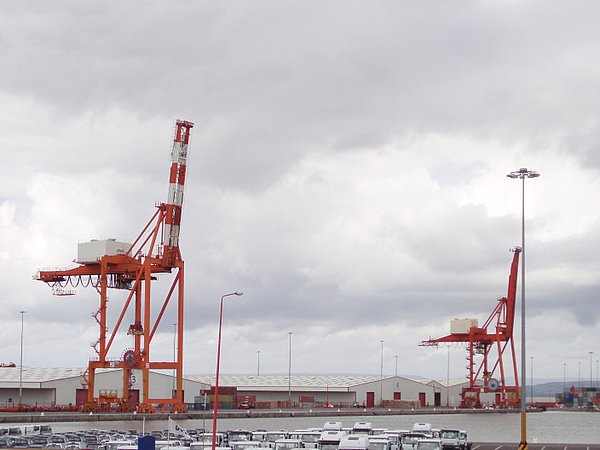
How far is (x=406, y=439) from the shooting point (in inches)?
1956

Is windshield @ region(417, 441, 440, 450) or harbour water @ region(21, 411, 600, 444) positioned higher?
windshield @ region(417, 441, 440, 450)

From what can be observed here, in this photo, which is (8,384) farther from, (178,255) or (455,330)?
(455,330)

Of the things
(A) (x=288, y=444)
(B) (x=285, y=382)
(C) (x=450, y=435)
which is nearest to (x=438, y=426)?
(C) (x=450, y=435)

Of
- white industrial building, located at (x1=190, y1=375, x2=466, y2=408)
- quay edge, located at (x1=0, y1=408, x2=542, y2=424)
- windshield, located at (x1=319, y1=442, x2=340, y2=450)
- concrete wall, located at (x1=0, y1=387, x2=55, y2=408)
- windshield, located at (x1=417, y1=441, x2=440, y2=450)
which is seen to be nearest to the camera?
windshield, located at (x1=319, y1=442, x2=340, y2=450)

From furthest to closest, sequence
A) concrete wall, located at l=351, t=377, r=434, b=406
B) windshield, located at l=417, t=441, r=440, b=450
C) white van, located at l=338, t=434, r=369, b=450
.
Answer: concrete wall, located at l=351, t=377, r=434, b=406
windshield, located at l=417, t=441, r=440, b=450
white van, located at l=338, t=434, r=369, b=450

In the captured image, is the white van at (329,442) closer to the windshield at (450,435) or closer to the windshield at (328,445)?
the windshield at (328,445)

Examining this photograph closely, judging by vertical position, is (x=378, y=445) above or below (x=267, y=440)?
above

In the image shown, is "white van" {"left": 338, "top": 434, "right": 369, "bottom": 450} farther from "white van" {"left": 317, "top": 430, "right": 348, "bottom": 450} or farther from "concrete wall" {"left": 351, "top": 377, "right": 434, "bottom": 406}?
"concrete wall" {"left": 351, "top": 377, "right": 434, "bottom": 406}

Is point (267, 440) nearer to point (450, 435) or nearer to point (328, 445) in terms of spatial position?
point (328, 445)

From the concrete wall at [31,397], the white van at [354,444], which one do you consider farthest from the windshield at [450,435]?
the concrete wall at [31,397]

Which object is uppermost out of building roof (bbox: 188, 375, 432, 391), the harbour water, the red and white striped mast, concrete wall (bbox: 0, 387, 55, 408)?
the red and white striped mast

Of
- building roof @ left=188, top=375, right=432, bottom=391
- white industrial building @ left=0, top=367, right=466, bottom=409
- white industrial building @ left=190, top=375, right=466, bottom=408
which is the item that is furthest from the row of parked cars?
building roof @ left=188, top=375, right=432, bottom=391

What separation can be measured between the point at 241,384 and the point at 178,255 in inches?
2269

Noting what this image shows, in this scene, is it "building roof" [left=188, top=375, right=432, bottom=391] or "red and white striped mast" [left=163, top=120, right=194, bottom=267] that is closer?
"red and white striped mast" [left=163, top=120, right=194, bottom=267]
